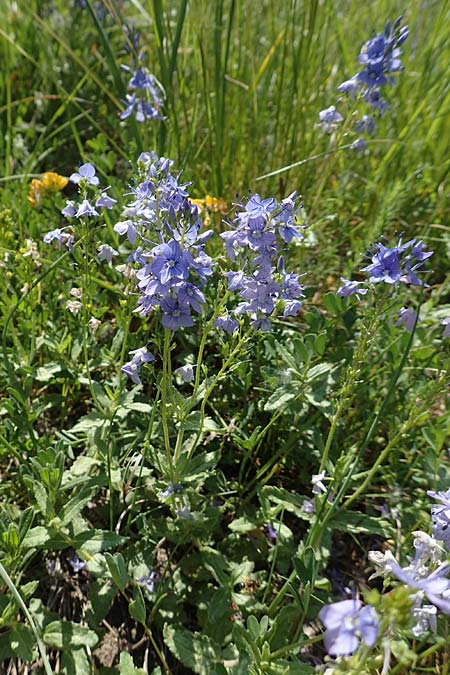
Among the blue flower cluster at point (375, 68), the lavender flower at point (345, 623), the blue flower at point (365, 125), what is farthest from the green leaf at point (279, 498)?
the blue flower at point (365, 125)

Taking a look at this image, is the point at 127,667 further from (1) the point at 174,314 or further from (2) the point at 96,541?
(1) the point at 174,314

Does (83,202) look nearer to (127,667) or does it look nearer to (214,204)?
(214,204)

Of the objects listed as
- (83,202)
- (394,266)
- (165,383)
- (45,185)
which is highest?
(45,185)

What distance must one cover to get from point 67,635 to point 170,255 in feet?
4.07

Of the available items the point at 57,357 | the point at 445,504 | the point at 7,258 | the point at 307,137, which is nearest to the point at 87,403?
the point at 57,357

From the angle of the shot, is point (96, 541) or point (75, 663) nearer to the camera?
point (75, 663)

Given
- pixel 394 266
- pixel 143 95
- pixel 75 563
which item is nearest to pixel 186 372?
pixel 394 266

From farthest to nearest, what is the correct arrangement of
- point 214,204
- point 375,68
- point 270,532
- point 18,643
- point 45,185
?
1. point 45,185
2. point 375,68
3. point 214,204
4. point 270,532
5. point 18,643

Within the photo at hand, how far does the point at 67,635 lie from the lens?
1.88m

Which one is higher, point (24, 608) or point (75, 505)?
point (75, 505)

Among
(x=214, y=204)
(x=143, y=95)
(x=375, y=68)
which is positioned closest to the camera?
(x=214, y=204)

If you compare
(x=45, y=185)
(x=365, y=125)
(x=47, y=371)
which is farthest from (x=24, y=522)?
(x=365, y=125)

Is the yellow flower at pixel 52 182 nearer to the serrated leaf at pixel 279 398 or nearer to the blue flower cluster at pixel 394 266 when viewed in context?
the serrated leaf at pixel 279 398

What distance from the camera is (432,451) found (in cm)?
236
